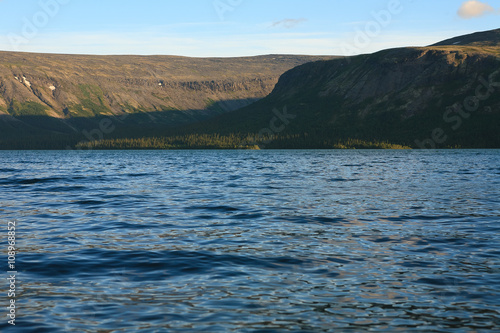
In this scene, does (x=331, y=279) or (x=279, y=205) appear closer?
(x=331, y=279)

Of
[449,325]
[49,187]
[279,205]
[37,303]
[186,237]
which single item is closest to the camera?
[449,325]

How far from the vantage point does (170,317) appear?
38.3 feet

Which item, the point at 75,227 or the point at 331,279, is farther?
the point at 75,227

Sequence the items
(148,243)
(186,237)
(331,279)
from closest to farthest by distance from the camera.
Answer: (331,279), (148,243), (186,237)

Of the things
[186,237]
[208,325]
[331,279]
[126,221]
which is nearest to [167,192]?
[126,221]

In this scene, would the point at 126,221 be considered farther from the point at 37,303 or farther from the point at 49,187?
the point at 49,187

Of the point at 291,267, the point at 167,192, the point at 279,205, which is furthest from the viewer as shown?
the point at 167,192

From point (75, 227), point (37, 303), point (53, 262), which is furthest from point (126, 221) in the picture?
point (37, 303)

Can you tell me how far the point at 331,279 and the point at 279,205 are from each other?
18.9m

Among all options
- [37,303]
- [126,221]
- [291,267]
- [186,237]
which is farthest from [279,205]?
[37,303]

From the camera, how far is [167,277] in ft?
50.3

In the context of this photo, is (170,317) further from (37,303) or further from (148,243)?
(148,243)

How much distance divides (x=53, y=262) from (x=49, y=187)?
34329 millimetres

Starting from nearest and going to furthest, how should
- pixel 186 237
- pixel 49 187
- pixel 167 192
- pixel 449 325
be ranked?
pixel 449 325 → pixel 186 237 → pixel 167 192 → pixel 49 187
